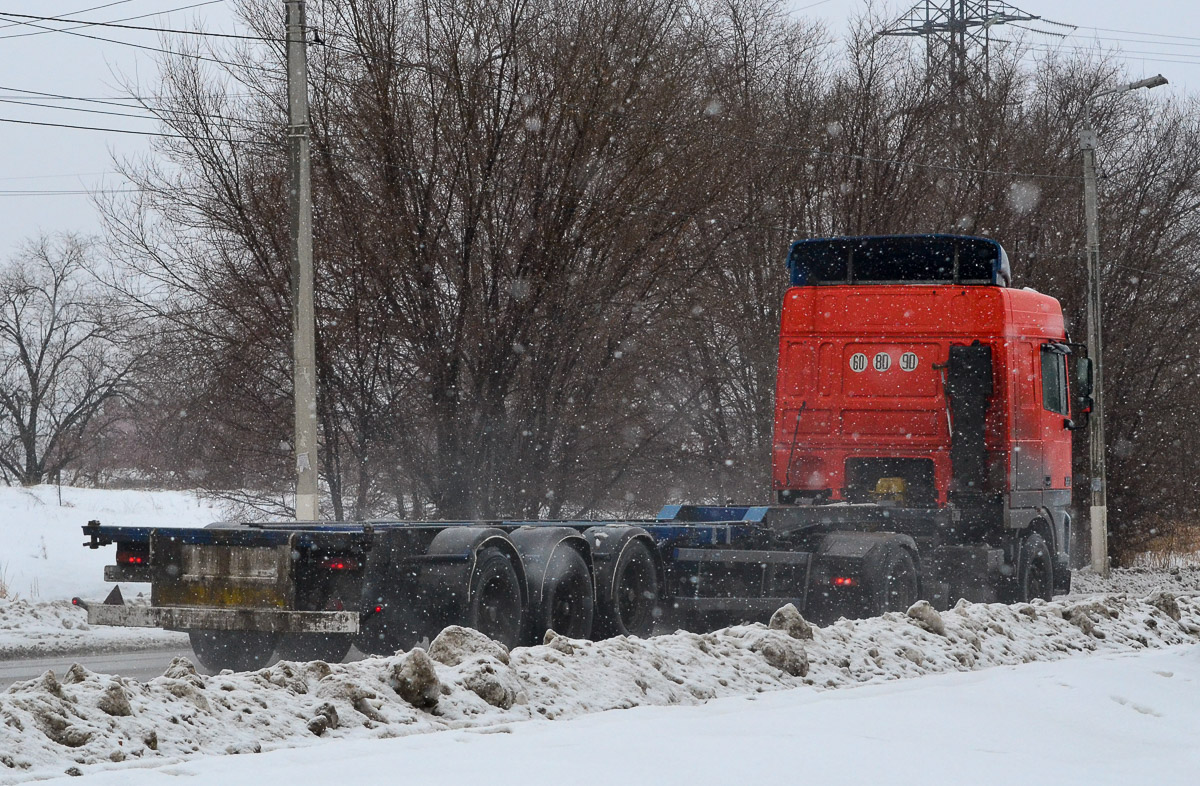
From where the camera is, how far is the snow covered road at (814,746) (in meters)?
5.30

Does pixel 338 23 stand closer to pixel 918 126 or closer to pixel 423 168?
pixel 423 168

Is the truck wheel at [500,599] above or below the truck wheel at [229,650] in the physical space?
above

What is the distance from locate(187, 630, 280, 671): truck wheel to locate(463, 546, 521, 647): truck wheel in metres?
1.81

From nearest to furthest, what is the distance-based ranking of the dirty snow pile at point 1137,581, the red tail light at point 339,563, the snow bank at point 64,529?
the red tail light at point 339,563
the snow bank at point 64,529
the dirty snow pile at point 1137,581

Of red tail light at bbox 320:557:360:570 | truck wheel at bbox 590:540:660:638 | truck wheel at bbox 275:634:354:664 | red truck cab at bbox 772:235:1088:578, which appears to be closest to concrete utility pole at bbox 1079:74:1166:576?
red truck cab at bbox 772:235:1088:578

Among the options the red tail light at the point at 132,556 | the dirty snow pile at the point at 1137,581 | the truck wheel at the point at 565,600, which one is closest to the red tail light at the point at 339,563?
the red tail light at the point at 132,556

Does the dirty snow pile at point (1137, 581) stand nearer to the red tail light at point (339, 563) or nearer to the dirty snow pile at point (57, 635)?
the dirty snow pile at point (57, 635)

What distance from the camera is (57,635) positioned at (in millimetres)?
12547

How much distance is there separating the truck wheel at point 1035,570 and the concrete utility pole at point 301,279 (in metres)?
7.61

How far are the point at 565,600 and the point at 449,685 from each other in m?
3.71

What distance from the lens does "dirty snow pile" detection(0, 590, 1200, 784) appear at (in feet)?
18.5

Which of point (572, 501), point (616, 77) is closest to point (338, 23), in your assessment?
point (616, 77)

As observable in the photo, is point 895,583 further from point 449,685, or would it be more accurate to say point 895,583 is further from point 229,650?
point 449,685

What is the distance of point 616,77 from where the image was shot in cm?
1989
